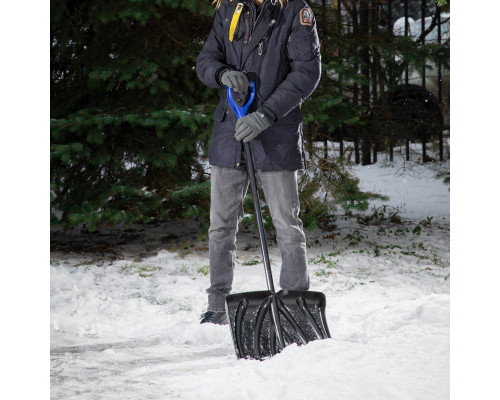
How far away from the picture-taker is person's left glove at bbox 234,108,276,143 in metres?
2.88

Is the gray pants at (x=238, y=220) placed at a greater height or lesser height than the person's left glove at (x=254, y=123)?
lesser

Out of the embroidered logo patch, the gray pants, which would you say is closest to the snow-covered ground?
the gray pants

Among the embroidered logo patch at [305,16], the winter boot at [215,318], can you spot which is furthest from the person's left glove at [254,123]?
the winter boot at [215,318]

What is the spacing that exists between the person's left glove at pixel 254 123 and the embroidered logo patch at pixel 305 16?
1.57ft

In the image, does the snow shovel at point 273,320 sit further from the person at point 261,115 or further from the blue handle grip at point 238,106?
the blue handle grip at point 238,106

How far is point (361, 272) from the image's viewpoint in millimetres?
4609

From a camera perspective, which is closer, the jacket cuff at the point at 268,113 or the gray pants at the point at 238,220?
the jacket cuff at the point at 268,113

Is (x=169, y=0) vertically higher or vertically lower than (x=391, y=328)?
higher

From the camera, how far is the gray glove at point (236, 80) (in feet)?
9.55

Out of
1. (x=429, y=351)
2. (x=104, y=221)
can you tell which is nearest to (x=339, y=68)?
(x=104, y=221)

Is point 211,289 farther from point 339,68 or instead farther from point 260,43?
point 339,68

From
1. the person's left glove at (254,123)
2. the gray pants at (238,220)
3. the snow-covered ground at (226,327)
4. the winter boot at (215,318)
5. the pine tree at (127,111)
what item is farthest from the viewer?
the pine tree at (127,111)

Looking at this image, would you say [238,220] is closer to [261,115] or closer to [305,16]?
[261,115]

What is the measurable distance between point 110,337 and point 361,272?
2.14m
